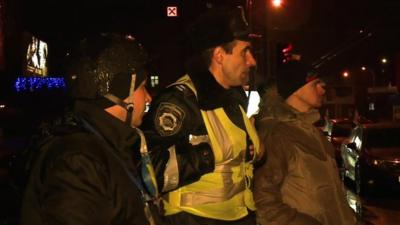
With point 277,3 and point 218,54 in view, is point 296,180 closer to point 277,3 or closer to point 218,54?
point 218,54

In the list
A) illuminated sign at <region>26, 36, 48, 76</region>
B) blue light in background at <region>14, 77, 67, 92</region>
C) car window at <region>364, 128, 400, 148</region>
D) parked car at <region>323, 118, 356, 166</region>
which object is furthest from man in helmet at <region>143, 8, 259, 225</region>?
illuminated sign at <region>26, 36, 48, 76</region>

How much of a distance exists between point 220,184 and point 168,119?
0.42 meters

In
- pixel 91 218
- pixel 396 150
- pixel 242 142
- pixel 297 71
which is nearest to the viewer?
pixel 91 218

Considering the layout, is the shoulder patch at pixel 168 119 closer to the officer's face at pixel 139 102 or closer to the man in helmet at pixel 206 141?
the man in helmet at pixel 206 141

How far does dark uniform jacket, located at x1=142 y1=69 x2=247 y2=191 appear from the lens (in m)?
2.70

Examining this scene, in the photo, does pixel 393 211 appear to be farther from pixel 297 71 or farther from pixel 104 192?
pixel 104 192

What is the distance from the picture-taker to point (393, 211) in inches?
439

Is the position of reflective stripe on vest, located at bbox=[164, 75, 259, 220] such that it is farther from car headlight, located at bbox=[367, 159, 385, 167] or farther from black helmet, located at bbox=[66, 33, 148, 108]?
car headlight, located at bbox=[367, 159, 385, 167]

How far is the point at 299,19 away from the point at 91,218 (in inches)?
719

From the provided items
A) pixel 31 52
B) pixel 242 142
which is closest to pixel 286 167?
pixel 242 142

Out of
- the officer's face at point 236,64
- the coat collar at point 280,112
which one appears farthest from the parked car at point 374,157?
the officer's face at point 236,64

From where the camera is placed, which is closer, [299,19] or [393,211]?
[393,211]

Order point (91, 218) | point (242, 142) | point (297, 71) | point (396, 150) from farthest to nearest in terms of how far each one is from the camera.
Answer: point (396, 150) → point (297, 71) → point (242, 142) → point (91, 218)

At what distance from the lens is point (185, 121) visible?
2.88 m
